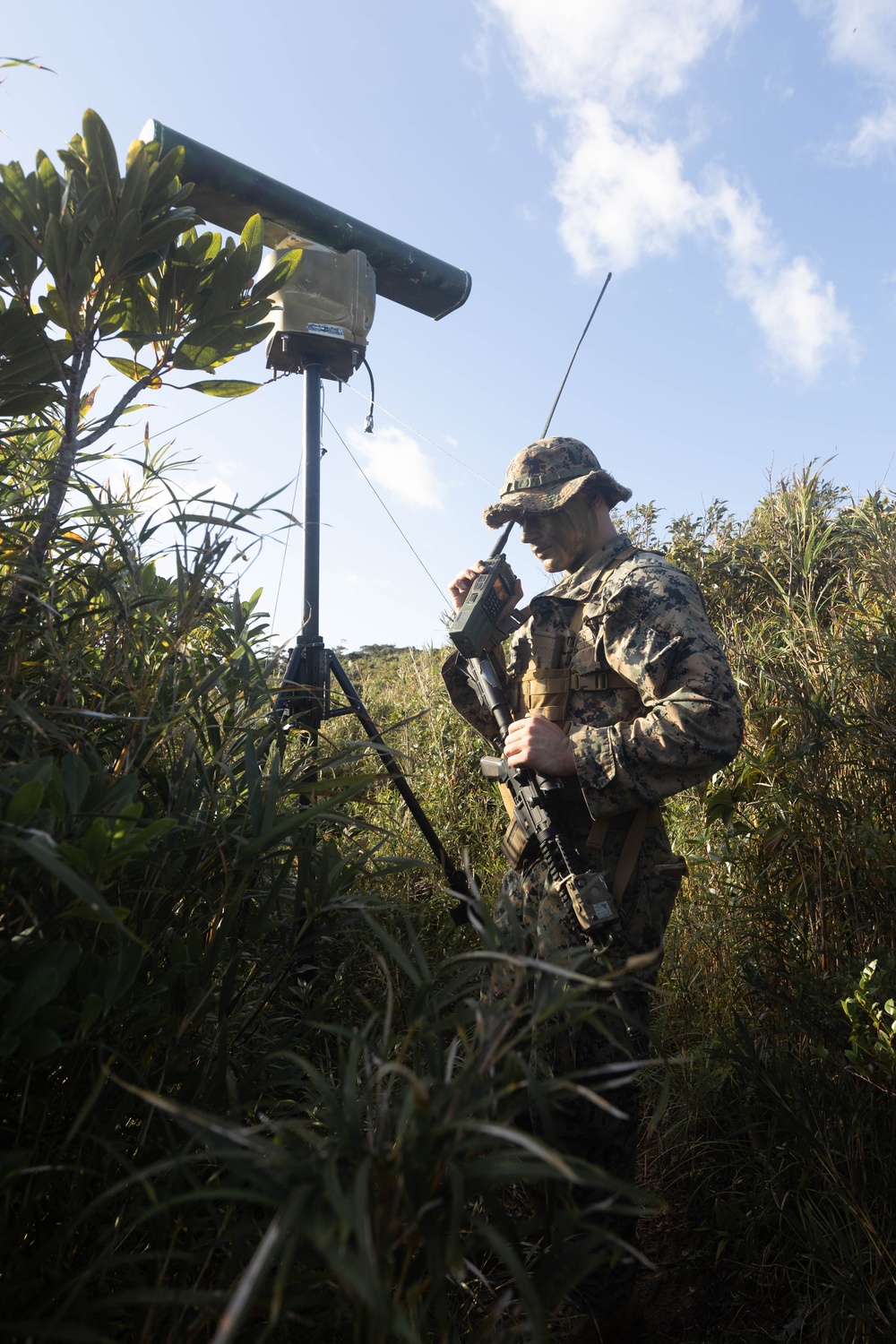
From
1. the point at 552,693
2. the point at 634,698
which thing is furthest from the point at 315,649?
the point at 634,698

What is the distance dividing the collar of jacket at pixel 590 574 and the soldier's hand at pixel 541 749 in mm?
458

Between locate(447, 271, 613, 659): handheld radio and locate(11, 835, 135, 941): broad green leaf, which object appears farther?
locate(447, 271, 613, 659): handheld radio

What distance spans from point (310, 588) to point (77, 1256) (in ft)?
7.48

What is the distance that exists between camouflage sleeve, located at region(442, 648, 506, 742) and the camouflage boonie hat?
0.49m

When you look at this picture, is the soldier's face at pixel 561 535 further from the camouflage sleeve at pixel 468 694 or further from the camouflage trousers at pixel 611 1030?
the camouflage trousers at pixel 611 1030

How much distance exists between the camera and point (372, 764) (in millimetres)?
3682

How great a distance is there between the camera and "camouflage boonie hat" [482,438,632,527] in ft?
8.56

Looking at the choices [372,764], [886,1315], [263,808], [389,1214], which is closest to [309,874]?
[263,808]

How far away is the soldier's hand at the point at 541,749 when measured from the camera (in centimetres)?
221

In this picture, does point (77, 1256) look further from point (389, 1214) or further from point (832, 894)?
point (832, 894)

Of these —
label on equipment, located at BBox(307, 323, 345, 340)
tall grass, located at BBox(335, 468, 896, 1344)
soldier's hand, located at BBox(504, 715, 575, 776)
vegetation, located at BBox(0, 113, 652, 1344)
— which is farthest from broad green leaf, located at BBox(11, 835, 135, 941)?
label on equipment, located at BBox(307, 323, 345, 340)

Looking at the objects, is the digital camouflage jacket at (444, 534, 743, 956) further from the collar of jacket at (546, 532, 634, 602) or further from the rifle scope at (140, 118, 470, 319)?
the rifle scope at (140, 118, 470, 319)

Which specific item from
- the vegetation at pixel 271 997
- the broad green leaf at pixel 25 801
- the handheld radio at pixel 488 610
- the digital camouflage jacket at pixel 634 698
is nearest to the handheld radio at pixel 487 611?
the handheld radio at pixel 488 610

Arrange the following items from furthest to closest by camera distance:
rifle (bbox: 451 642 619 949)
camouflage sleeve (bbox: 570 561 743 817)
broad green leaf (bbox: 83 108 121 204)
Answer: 1. camouflage sleeve (bbox: 570 561 743 817)
2. rifle (bbox: 451 642 619 949)
3. broad green leaf (bbox: 83 108 121 204)
